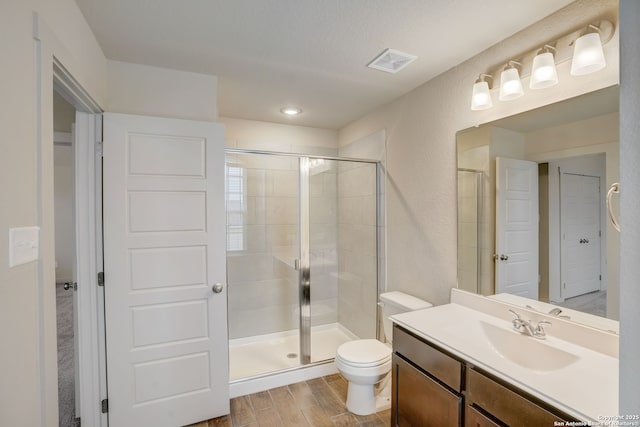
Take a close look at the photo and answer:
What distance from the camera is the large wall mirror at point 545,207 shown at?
1341 mm

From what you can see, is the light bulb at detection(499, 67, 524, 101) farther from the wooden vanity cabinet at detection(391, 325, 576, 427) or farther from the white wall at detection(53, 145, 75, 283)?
the white wall at detection(53, 145, 75, 283)

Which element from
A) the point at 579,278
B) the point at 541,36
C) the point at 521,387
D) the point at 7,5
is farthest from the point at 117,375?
the point at 541,36

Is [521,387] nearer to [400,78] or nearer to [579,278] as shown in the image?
[579,278]

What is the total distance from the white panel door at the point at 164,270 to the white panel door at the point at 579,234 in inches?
76.4

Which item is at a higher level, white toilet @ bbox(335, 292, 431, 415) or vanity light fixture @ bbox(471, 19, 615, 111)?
vanity light fixture @ bbox(471, 19, 615, 111)

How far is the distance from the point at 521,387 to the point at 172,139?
2.15 meters

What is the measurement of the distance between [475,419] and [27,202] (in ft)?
5.98

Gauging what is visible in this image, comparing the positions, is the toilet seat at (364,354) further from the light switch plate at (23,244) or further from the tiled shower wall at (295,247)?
the light switch plate at (23,244)

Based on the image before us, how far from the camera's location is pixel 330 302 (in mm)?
3219

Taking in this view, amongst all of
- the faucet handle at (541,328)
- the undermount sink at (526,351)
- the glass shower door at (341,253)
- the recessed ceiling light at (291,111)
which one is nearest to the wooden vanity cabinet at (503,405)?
the undermount sink at (526,351)

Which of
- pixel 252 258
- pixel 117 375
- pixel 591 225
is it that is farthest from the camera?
pixel 252 258

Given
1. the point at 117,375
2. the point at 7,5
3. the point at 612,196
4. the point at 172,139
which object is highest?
the point at 7,5

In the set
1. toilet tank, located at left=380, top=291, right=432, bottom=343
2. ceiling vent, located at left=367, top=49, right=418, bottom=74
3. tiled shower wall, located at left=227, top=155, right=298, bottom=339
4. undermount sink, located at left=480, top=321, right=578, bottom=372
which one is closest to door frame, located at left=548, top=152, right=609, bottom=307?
undermount sink, located at left=480, top=321, right=578, bottom=372

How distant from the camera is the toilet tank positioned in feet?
7.13
